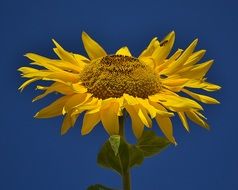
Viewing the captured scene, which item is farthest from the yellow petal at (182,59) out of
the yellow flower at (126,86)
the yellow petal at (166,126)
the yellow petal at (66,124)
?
the yellow petal at (66,124)

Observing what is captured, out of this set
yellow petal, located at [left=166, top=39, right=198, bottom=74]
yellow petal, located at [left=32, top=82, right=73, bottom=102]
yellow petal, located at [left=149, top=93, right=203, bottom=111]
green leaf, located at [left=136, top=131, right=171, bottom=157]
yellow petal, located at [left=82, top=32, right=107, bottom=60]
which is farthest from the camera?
yellow petal, located at [left=82, top=32, right=107, bottom=60]

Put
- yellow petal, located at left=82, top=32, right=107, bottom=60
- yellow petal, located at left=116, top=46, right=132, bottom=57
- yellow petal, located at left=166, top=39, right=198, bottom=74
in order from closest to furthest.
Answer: yellow petal, located at left=166, top=39, right=198, bottom=74 < yellow petal, located at left=82, top=32, right=107, bottom=60 < yellow petal, located at left=116, top=46, right=132, bottom=57

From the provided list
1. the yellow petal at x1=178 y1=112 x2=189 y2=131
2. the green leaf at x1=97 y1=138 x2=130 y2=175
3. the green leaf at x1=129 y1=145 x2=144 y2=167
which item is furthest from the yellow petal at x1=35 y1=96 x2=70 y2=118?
the yellow petal at x1=178 y1=112 x2=189 y2=131

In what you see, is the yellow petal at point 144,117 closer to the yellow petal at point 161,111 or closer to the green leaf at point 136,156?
the yellow petal at point 161,111

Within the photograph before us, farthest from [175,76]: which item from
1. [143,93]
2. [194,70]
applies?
[143,93]

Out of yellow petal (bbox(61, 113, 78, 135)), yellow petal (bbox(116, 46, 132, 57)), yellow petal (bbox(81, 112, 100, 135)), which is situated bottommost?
yellow petal (bbox(81, 112, 100, 135))

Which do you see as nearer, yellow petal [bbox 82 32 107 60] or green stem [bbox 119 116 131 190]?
green stem [bbox 119 116 131 190]

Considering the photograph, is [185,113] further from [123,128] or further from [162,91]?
[123,128]

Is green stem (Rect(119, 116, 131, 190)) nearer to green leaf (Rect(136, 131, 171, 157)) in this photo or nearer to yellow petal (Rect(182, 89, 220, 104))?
green leaf (Rect(136, 131, 171, 157))
